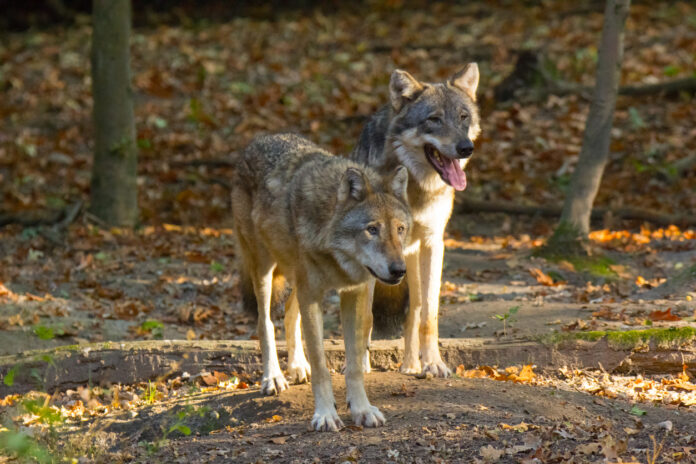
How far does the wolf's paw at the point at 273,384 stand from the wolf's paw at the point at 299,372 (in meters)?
0.19

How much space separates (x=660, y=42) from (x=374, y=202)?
14.3 meters

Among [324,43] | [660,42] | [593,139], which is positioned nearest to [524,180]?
[593,139]

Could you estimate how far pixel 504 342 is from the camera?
6.94 metres

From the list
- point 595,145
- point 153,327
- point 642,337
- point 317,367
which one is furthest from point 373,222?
point 595,145

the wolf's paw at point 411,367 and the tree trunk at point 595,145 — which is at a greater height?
the tree trunk at point 595,145

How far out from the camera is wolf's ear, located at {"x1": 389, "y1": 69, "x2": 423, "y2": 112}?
668 centimetres

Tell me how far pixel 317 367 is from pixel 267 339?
3.45ft

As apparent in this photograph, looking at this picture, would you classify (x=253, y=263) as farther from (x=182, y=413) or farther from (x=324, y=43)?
(x=324, y=43)

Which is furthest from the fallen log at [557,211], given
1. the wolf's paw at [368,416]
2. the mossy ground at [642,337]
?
the wolf's paw at [368,416]

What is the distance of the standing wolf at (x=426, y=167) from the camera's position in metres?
6.50

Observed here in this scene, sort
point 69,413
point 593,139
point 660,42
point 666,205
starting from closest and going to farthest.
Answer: point 69,413 < point 593,139 < point 666,205 < point 660,42

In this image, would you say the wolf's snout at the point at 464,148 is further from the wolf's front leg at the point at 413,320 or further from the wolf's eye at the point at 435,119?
the wolf's front leg at the point at 413,320

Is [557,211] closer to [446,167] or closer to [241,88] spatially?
[446,167]

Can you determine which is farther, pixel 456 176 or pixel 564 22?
pixel 564 22
